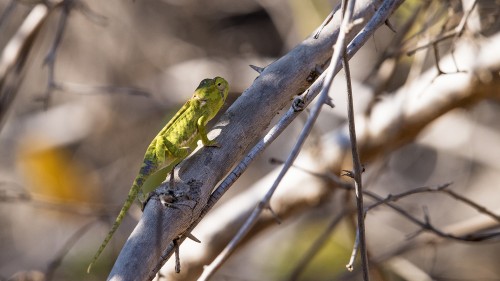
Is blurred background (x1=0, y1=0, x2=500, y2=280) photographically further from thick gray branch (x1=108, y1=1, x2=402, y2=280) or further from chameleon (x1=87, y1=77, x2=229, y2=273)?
thick gray branch (x1=108, y1=1, x2=402, y2=280)

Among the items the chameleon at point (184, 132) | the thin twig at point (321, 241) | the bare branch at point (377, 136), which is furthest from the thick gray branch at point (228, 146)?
the thin twig at point (321, 241)

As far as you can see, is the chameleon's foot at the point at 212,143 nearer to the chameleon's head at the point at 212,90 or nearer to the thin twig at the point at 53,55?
the chameleon's head at the point at 212,90

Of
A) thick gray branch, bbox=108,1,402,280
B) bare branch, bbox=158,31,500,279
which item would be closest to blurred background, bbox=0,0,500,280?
bare branch, bbox=158,31,500,279

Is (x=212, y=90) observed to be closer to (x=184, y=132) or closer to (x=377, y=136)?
(x=184, y=132)

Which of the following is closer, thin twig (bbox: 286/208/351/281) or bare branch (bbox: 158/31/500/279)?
bare branch (bbox: 158/31/500/279)

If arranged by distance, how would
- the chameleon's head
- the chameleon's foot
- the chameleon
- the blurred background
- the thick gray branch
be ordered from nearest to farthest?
the thick gray branch → the chameleon's foot → the chameleon → the chameleon's head → the blurred background

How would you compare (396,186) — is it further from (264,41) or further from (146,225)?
(146,225)
